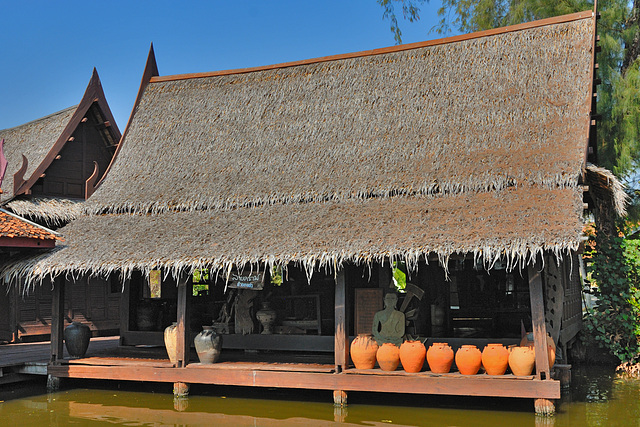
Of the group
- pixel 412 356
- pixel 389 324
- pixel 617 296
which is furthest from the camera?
pixel 617 296

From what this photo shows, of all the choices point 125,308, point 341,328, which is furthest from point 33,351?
point 341,328

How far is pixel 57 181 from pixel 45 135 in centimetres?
196

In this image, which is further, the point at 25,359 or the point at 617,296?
the point at 617,296

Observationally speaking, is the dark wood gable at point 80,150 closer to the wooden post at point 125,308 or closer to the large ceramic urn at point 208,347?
the wooden post at point 125,308

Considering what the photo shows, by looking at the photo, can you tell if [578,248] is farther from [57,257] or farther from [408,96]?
[57,257]

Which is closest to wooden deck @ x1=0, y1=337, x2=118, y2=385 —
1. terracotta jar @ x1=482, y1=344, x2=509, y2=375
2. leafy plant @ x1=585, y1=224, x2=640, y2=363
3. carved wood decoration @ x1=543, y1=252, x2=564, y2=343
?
terracotta jar @ x1=482, y1=344, x2=509, y2=375

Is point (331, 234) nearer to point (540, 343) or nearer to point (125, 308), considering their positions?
point (540, 343)

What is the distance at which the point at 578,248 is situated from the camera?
25.6 feet

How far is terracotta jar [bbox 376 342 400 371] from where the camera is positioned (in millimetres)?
9211

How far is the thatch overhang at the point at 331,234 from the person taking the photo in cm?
835

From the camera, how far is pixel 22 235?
10.4m

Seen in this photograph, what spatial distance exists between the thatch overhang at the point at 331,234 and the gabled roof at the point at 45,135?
438 cm

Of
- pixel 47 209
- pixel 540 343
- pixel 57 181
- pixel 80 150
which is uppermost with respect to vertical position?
pixel 80 150

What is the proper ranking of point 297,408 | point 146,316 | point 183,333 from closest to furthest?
1. point 297,408
2. point 183,333
3. point 146,316
